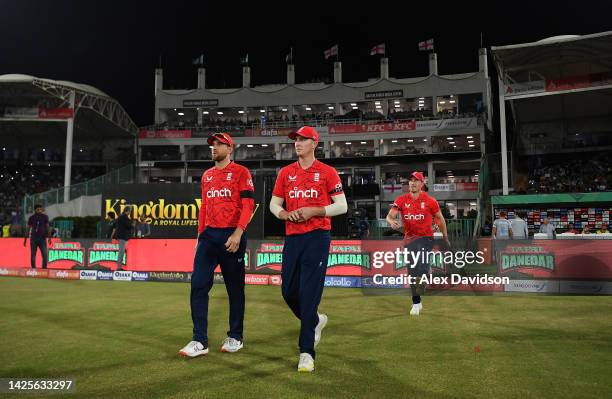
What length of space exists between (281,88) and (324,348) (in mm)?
50052

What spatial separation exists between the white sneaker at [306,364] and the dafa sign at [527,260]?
294 inches

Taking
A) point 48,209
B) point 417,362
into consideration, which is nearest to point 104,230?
point 48,209

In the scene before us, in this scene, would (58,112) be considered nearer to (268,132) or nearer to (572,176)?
(268,132)

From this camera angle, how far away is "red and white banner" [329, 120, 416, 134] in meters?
45.0

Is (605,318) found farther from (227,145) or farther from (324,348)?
(227,145)

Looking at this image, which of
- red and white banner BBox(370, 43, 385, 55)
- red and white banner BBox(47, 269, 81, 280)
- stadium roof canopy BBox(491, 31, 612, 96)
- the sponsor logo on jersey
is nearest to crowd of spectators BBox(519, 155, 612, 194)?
stadium roof canopy BBox(491, 31, 612, 96)

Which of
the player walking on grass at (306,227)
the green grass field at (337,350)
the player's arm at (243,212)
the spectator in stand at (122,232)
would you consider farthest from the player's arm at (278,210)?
the spectator in stand at (122,232)

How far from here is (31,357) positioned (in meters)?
4.99

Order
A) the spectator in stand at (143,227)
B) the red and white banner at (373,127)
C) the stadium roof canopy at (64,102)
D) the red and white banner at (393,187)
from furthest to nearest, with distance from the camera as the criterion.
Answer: the red and white banner at (373,127)
the red and white banner at (393,187)
the stadium roof canopy at (64,102)
the spectator in stand at (143,227)

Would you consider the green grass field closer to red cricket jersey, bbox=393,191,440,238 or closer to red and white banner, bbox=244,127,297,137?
red cricket jersey, bbox=393,191,440,238

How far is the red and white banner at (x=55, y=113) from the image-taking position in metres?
39.4

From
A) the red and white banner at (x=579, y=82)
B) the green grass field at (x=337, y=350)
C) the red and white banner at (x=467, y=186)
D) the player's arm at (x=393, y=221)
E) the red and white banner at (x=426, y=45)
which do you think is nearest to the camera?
the green grass field at (x=337, y=350)

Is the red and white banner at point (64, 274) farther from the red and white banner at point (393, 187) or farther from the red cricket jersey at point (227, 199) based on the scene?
the red and white banner at point (393, 187)

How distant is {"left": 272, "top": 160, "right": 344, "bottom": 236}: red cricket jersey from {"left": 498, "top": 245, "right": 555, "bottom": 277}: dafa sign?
23.7 ft
